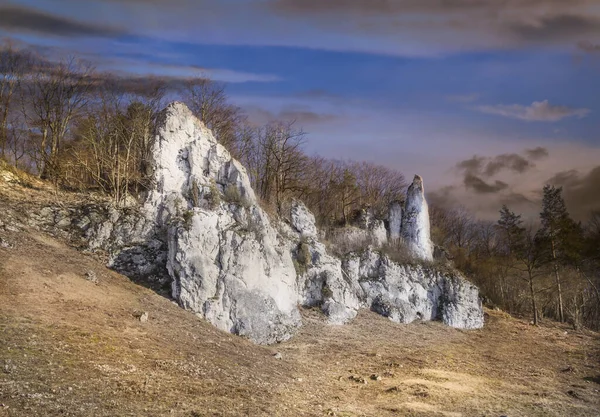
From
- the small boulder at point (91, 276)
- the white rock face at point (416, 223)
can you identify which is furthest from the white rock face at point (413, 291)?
the small boulder at point (91, 276)

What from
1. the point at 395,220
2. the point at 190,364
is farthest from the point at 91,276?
the point at 395,220

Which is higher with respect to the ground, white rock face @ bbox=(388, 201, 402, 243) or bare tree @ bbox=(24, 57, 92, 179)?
bare tree @ bbox=(24, 57, 92, 179)

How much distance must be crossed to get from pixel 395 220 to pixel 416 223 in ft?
5.42

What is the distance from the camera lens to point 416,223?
36.3m

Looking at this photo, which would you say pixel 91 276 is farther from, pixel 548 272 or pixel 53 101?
pixel 548 272

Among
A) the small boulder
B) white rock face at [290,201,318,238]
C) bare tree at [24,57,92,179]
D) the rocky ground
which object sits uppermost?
bare tree at [24,57,92,179]

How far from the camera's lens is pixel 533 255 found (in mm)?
39281

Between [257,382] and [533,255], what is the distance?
105 ft

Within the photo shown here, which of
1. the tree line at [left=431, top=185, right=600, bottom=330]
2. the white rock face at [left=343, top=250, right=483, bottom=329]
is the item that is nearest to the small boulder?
the white rock face at [left=343, top=250, right=483, bottom=329]

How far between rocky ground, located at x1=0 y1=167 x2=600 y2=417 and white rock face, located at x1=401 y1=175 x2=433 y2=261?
1140 centimetres

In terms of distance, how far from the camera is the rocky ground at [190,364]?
11477 millimetres

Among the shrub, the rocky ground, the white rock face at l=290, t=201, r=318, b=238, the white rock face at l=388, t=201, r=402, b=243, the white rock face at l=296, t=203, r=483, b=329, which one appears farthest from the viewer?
the white rock face at l=388, t=201, r=402, b=243

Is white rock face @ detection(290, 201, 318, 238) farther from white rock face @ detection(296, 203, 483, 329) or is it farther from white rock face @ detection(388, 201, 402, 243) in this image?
white rock face @ detection(388, 201, 402, 243)

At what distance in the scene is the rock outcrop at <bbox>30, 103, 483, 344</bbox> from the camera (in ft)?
68.0
